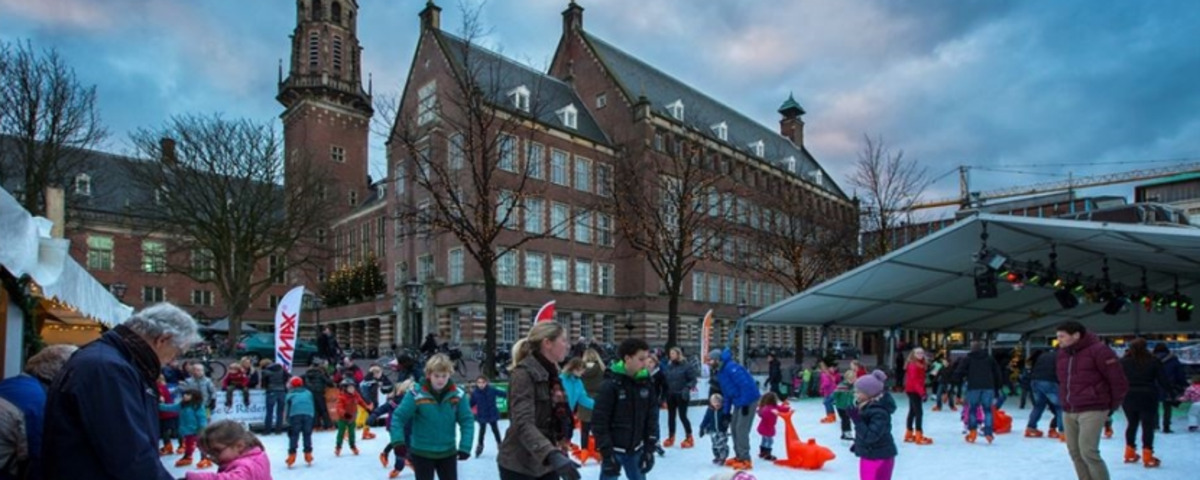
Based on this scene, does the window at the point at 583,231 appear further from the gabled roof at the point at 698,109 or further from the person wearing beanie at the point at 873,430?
the person wearing beanie at the point at 873,430

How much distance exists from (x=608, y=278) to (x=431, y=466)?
4378 centimetres

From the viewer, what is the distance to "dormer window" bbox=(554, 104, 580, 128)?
4798 cm

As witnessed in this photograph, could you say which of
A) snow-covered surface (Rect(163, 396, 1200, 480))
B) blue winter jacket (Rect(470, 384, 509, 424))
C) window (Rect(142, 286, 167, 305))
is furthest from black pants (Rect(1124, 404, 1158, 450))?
window (Rect(142, 286, 167, 305))

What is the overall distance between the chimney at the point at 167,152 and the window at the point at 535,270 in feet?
59.3

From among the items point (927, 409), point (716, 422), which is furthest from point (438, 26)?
point (716, 422)

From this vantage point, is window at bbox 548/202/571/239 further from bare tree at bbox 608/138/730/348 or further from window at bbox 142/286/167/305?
window at bbox 142/286/167/305

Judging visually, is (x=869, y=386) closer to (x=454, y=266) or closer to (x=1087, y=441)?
(x=1087, y=441)

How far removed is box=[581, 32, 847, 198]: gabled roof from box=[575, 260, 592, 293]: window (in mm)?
10470

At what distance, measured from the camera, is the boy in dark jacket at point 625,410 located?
6.48 metres

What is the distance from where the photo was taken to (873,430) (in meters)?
6.92

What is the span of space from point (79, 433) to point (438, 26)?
46.4 meters

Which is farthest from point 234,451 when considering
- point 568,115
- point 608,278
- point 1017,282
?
point 608,278

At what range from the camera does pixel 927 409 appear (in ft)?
66.6

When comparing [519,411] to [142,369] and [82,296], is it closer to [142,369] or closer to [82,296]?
[142,369]
